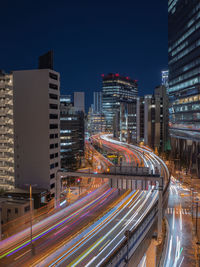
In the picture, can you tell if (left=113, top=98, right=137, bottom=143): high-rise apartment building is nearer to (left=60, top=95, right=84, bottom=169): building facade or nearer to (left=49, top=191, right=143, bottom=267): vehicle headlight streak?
(left=60, top=95, right=84, bottom=169): building facade

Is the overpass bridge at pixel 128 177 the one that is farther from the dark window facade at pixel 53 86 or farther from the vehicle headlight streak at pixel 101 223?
the dark window facade at pixel 53 86

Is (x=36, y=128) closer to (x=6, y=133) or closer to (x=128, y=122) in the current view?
(x=6, y=133)

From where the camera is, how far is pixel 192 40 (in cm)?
6756

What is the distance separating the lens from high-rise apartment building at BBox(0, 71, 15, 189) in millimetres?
48156

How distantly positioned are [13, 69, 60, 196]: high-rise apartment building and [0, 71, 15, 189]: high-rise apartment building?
7.82 feet

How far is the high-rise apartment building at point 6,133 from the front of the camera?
158 ft

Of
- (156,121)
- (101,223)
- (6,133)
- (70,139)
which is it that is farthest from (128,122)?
(101,223)

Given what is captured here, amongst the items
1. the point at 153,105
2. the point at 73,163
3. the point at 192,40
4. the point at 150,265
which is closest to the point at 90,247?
the point at 150,265

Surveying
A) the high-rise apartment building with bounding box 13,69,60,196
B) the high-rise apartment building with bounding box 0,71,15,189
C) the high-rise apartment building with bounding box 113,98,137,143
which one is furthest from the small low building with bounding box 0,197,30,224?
the high-rise apartment building with bounding box 113,98,137,143

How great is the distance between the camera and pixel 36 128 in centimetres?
4544

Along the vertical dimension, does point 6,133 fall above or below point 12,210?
above

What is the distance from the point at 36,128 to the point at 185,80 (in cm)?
4600

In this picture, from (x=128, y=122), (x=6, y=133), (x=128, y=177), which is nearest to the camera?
(x=128, y=177)

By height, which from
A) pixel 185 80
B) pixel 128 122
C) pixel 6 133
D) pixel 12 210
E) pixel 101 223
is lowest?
pixel 12 210
